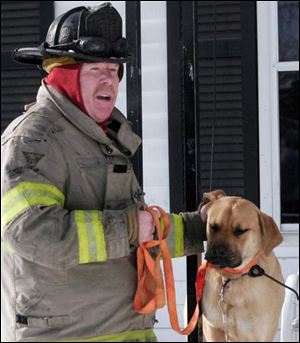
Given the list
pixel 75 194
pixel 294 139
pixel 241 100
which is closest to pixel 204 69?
pixel 241 100

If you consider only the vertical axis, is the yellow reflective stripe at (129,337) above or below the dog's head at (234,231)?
below

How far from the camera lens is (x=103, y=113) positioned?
2275mm

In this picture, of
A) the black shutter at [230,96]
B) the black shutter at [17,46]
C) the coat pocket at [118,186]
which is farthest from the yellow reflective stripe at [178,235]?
the black shutter at [17,46]

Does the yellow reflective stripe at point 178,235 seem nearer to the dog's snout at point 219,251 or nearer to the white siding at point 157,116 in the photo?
the dog's snout at point 219,251

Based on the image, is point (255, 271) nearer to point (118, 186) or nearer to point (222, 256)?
point (222, 256)

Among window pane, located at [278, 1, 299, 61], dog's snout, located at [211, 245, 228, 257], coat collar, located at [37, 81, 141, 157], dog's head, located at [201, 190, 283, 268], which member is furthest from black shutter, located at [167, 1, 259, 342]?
coat collar, located at [37, 81, 141, 157]

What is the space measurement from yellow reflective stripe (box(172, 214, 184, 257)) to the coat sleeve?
1.24 feet

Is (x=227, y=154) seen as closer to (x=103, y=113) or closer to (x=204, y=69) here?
(x=204, y=69)

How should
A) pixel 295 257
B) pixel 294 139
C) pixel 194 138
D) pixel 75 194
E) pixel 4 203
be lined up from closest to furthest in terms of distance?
pixel 4 203 < pixel 75 194 < pixel 194 138 < pixel 295 257 < pixel 294 139

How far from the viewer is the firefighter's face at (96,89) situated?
A: 2256mm

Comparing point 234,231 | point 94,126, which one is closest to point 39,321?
point 94,126

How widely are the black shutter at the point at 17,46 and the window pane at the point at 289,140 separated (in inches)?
68.8

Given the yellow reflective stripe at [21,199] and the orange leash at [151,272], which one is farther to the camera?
the orange leash at [151,272]

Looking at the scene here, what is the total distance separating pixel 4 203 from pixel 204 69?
3339 millimetres
